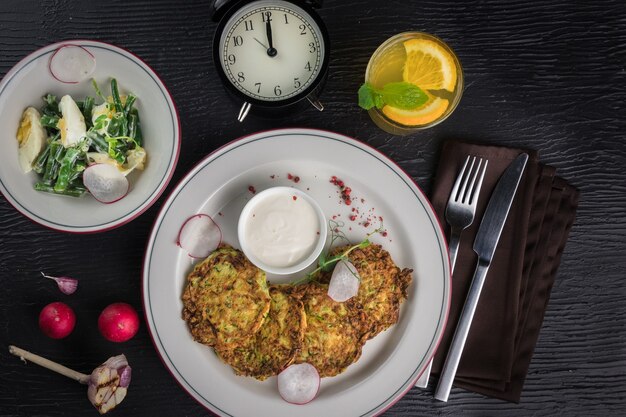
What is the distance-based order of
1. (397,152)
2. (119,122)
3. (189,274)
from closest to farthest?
(119,122)
(189,274)
(397,152)

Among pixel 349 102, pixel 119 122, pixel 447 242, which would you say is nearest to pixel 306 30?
pixel 349 102

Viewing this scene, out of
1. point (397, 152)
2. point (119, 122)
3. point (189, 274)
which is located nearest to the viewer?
point (119, 122)

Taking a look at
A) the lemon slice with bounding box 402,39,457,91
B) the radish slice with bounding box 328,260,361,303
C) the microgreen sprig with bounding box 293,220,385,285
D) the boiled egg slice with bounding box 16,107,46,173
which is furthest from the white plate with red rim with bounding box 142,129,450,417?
the boiled egg slice with bounding box 16,107,46,173

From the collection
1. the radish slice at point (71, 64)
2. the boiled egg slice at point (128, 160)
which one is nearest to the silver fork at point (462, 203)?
the boiled egg slice at point (128, 160)

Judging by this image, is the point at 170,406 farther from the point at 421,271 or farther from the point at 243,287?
the point at 421,271

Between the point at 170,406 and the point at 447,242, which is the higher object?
the point at 447,242

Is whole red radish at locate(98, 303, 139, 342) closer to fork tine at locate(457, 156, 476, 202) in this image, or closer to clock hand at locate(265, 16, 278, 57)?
clock hand at locate(265, 16, 278, 57)

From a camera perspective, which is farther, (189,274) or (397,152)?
(397,152)
